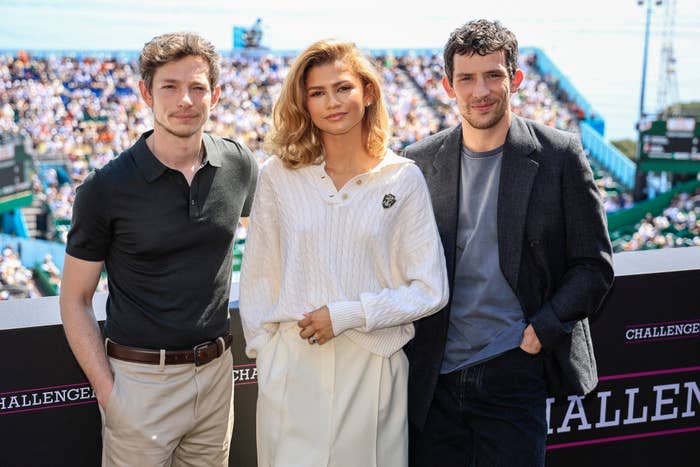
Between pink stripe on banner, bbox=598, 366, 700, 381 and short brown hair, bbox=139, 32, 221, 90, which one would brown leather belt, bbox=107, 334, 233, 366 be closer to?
short brown hair, bbox=139, 32, 221, 90

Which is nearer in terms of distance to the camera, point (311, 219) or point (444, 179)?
point (311, 219)

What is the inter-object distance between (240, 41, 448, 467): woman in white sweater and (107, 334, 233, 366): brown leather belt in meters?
0.18

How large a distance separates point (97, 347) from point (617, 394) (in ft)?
5.61

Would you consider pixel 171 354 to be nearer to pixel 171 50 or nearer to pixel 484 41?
pixel 171 50

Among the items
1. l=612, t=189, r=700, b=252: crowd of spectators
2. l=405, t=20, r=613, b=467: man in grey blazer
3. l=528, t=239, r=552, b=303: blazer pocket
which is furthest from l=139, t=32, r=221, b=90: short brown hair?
l=612, t=189, r=700, b=252: crowd of spectators

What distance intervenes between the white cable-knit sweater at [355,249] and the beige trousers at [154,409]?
0.24 m

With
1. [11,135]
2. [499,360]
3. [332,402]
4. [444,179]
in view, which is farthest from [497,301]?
[11,135]

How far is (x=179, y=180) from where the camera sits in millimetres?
1950

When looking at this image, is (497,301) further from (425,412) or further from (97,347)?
(97,347)

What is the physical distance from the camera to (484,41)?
1893 mm

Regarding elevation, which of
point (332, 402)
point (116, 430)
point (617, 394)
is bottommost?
point (617, 394)

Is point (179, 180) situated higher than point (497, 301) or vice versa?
point (179, 180)

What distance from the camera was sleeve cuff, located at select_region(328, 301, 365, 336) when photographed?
1.74 meters

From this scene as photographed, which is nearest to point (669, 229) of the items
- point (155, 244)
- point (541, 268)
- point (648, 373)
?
point (648, 373)
